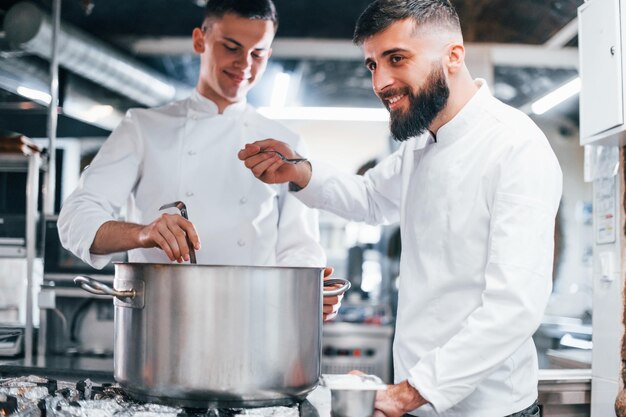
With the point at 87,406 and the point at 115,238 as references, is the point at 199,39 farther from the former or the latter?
the point at 87,406

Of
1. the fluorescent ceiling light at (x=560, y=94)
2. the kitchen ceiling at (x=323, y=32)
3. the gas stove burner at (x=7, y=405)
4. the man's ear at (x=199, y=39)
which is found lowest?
the gas stove burner at (x=7, y=405)

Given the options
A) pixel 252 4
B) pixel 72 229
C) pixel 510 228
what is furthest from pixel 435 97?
pixel 72 229

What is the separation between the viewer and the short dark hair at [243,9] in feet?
6.10

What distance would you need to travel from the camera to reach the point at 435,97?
59.6 inches

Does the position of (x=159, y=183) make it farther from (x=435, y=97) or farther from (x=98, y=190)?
(x=435, y=97)

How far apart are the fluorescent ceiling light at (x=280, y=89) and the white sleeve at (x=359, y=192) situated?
4174 millimetres

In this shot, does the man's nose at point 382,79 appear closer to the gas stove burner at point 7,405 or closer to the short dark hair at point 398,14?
the short dark hair at point 398,14

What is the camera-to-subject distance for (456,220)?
1.48 m

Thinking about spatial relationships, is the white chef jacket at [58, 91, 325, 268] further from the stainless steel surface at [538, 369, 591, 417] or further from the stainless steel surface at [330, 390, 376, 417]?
the stainless steel surface at [538, 369, 591, 417]

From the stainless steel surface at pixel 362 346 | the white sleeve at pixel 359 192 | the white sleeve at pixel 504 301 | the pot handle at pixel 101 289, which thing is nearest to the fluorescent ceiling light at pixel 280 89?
the stainless steel surface at pixel 362 346

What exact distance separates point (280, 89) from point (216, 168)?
4515 mm

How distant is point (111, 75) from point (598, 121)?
4072 mm

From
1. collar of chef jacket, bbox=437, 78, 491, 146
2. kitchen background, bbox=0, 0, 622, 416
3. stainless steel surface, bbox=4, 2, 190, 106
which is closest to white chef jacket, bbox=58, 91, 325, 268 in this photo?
collar of chef jacket, bbox=437, 78, 491, 146

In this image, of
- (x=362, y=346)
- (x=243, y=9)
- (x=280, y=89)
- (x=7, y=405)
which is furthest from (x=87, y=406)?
(x=280, y=89)
